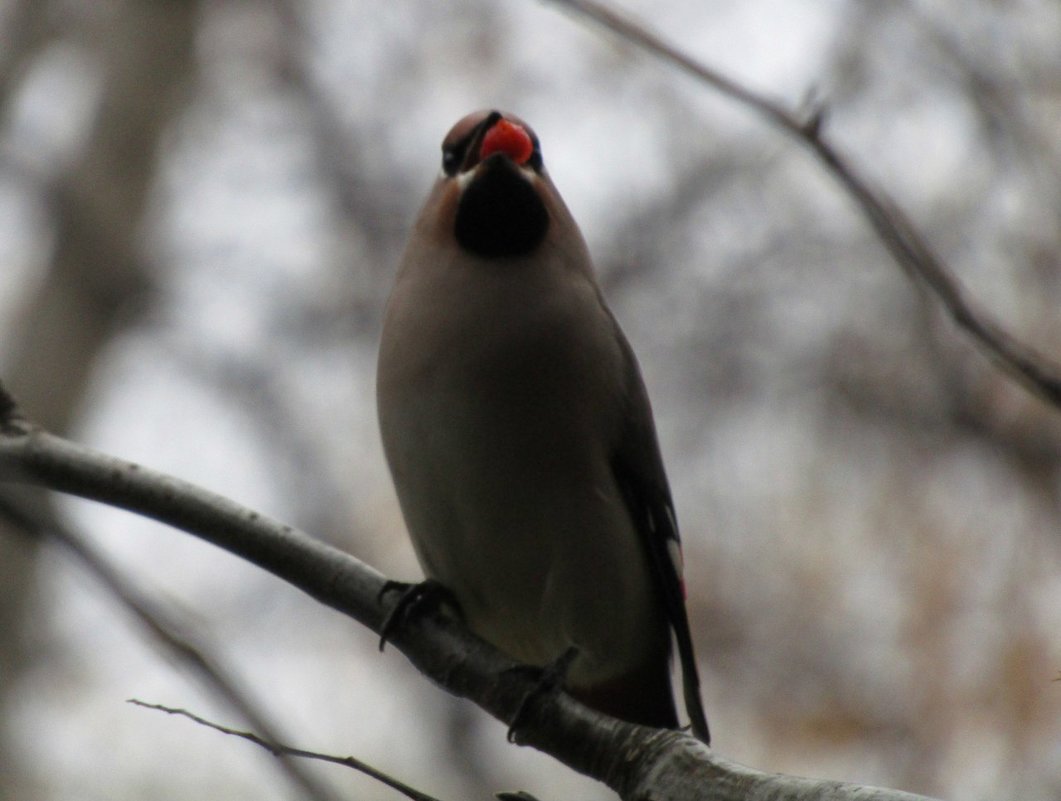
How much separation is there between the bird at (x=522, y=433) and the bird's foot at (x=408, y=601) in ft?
0.34

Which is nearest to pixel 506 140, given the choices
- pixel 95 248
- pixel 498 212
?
pixel 498 212

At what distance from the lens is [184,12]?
1050 cm

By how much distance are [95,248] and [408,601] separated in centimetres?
631

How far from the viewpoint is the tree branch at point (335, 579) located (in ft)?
10.5

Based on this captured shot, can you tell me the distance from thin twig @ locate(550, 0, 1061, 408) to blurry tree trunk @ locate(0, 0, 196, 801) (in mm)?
6052

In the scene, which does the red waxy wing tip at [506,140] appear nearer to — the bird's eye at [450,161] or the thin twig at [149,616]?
the bird's eye at [450,161]

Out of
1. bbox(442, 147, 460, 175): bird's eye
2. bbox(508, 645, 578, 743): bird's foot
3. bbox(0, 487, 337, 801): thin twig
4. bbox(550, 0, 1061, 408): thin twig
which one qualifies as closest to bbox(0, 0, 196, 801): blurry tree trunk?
bbox(442, 147, 460, 175): bird's eye

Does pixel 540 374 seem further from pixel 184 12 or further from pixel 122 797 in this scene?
pixel 122 797

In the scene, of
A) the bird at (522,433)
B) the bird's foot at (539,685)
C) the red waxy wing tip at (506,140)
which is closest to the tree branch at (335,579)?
the bird's foot at (539,685)

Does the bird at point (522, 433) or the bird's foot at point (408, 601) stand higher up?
the bird at point (522, 433)

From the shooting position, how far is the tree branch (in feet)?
10.5

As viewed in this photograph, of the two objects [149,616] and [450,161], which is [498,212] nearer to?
[450,161]

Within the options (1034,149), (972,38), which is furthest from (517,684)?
(972,38)

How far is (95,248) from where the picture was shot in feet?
30.8
